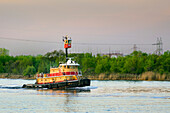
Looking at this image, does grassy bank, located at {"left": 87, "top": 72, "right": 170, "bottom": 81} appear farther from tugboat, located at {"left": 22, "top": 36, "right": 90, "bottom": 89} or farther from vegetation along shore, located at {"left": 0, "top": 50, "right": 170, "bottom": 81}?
tugboat, located at {"left": 22, "top": 36, "right": 90, "bottom": 89}

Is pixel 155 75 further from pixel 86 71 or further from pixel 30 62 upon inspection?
pixel 30 62

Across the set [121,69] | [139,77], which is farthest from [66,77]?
[121,69]

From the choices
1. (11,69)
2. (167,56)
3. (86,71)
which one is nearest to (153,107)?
(167,56)

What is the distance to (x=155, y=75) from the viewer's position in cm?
13112

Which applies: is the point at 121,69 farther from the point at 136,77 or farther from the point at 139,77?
the point at 139,77

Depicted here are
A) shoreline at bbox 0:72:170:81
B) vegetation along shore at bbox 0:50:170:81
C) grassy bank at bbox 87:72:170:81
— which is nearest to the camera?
grassy bank at bbox 87:72:170:81

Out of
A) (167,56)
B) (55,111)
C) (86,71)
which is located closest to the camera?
(55,111)

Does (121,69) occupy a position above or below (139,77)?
above

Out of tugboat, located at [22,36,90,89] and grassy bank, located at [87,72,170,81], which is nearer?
tugboat, located at [22,36,90,89]

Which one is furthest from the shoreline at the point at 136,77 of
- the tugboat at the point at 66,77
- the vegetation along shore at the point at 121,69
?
the tugboat at the point at 66,77

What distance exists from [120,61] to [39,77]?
88.8 metres

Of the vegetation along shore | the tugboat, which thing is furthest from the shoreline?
the tugboat

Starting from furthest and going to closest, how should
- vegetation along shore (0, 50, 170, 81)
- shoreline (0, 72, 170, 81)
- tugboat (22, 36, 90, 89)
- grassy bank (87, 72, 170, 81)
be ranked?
vegetation along shore (0, 50, 170, 81) < shoreline (0, 72, 170, 81) < grassy bank (87, 72, 170, 81) < tugboat (22, 36, 90, 89)

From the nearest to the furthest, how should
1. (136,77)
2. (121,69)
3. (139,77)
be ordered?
1. (139,77)
2. (136,77)
3. (121,69)
